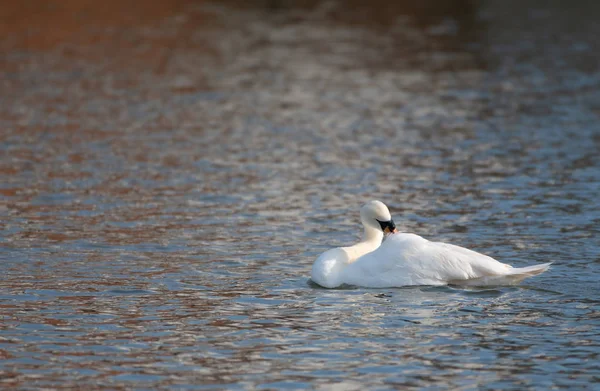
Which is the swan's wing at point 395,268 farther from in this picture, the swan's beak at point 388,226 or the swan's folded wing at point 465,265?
the swan's beak at point 388,226

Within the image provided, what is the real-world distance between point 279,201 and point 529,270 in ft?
20.4

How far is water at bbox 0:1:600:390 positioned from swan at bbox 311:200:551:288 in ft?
0.54

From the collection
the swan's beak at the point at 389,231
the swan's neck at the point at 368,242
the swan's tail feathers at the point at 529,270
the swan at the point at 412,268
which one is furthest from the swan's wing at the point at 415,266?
the swan's beak at the point at 389,231

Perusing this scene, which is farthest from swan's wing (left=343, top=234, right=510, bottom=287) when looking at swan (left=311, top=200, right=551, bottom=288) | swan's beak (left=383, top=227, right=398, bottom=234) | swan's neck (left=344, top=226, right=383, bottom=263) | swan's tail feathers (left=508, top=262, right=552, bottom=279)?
swan's beak (left=383, top=227, right=398, bottom=234)

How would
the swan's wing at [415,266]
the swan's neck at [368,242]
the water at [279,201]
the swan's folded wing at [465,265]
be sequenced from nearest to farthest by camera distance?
the water at [279,201], the swan's folded wing at [465,265], the swan's wing at [415,266], the swan's neck at [368,242]

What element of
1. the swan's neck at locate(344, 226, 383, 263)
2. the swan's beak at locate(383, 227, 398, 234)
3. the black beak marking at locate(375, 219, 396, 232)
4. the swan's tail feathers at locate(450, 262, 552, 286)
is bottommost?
the swan's tail feathers at locate(450, 262, 552, 286)

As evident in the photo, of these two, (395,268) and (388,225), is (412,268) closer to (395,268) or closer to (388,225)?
(395,268)

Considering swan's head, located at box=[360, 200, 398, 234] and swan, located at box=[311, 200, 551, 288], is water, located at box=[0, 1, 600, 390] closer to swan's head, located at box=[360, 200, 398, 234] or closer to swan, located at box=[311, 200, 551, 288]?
swan, located at box=[311, 200, 551, 288]

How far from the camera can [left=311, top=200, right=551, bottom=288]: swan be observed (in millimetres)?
13000

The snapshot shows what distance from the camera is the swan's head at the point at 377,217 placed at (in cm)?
1384

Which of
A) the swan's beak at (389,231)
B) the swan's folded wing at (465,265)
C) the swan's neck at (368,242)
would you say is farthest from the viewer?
the swan's beak at (389,231)

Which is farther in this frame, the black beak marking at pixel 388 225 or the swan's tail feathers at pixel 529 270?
the black beak marking at pixel 388 225

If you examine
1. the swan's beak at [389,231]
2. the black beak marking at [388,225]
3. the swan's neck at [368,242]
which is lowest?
the swan's neck at [368,242]

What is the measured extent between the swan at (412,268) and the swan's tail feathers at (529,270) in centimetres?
1
